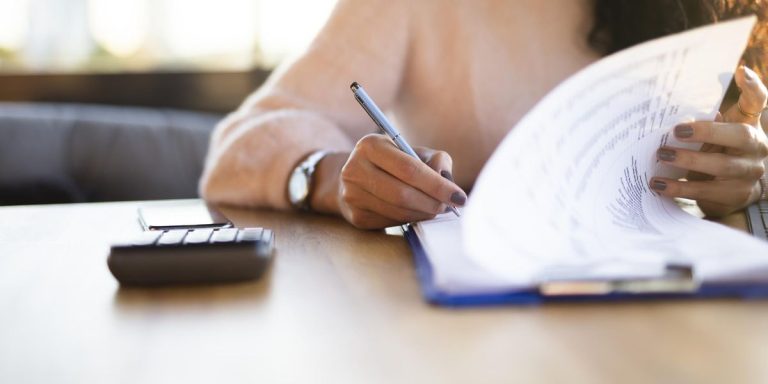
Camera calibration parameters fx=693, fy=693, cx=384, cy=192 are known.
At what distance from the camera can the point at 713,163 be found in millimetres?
596

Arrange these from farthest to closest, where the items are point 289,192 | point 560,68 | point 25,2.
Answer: point 25,2 → point 560,68 → point 289,192

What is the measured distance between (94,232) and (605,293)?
18.4 inches

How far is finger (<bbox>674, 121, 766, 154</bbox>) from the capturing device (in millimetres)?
560

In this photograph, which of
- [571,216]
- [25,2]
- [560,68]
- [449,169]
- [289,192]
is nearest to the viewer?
[571,216]

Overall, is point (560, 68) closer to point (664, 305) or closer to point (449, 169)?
point (449, 169)

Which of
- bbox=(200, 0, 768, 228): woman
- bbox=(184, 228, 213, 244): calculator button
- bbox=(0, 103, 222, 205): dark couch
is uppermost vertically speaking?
bbox=(0, 103, 222, 205): dark couch

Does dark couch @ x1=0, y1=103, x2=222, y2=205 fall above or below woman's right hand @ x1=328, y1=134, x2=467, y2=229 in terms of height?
above

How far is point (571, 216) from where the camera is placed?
1.52 feet

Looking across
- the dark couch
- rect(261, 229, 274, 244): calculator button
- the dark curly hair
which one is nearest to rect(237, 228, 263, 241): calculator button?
rect(261, 229, 274, 244): calculator button

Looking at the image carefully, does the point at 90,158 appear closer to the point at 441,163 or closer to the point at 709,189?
the point at 441,163

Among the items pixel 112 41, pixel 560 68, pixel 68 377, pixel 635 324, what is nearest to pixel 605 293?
pixel 635 324

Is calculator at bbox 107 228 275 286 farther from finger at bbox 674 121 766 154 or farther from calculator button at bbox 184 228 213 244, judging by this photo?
finger at bbox 674 121 766 154

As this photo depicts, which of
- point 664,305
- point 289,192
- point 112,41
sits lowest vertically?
point 664,305

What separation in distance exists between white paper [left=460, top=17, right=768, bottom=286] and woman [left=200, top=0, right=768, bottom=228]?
0.56 feet
